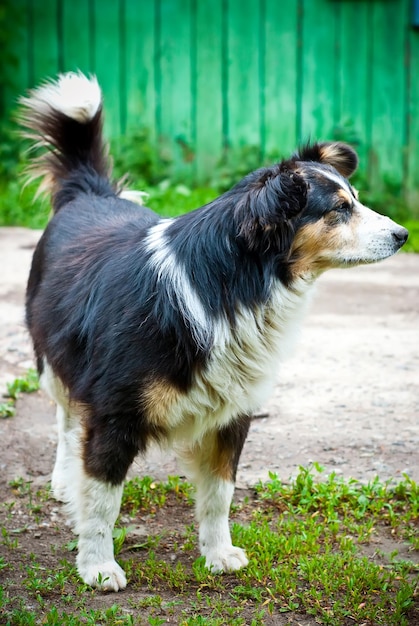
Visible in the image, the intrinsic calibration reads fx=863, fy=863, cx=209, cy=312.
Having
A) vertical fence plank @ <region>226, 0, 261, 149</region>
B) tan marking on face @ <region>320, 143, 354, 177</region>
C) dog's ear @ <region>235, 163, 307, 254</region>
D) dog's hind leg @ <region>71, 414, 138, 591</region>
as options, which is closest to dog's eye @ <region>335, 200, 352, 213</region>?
dog's ear @ <region>235, 163, 307, 254</region>

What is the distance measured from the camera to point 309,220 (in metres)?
2.97

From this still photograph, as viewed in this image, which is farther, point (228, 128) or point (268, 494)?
point (228, 128)

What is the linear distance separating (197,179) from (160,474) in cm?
531

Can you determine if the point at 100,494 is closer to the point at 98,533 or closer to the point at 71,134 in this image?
the point at 98,533

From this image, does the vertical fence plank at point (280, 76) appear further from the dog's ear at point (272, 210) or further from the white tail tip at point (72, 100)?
the dog's ear at point (272, 210)

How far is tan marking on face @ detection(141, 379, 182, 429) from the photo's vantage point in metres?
2.92

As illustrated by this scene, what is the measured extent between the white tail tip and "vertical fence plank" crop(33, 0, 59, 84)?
4.87 meters

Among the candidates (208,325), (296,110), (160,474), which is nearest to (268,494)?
(160,474)

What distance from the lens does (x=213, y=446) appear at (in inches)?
130

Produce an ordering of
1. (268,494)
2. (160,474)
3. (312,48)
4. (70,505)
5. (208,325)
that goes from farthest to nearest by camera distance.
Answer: (312,48) → (160,474) → (268,494) → (70,505) → (208,325)

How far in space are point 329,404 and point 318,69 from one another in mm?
4808

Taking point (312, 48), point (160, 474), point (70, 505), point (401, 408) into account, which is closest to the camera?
point (70, 505)

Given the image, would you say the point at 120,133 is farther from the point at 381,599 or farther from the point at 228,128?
the point at 381,599

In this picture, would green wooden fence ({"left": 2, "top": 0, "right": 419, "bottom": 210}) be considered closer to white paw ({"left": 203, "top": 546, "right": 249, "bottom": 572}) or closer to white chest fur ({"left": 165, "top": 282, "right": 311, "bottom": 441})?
white chest fur ({"left": 165, "top": 282, "right": 311, "bottom": 441})
